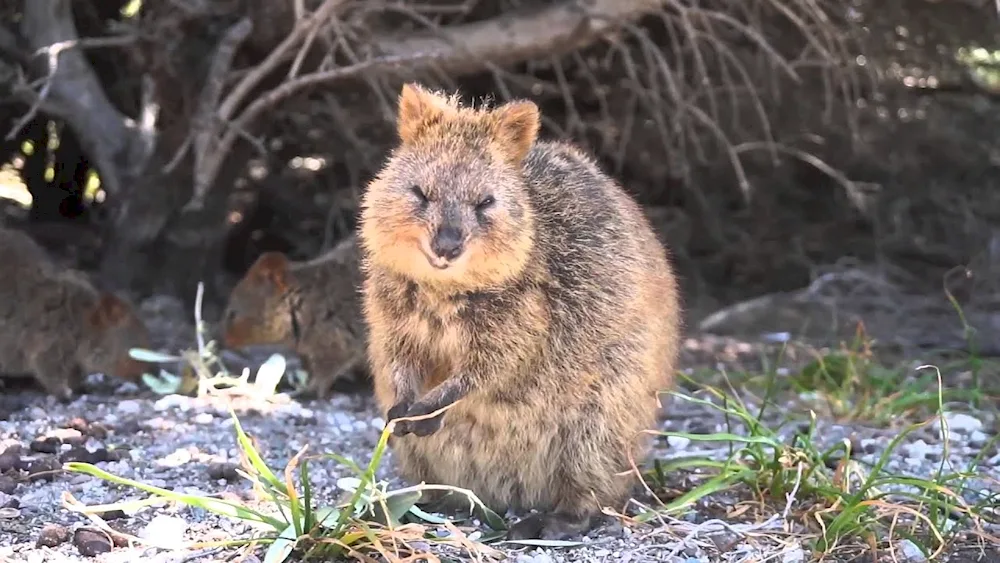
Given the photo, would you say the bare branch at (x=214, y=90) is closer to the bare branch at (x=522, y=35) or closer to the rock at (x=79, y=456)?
the bare branch at (x=522, y=35)

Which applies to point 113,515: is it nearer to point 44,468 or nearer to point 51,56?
point 44,468

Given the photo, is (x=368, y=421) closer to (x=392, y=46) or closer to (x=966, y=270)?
(x=392, y=46)

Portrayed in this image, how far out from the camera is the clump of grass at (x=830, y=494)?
3.25 metres

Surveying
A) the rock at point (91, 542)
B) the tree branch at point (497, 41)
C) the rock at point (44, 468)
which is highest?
the tree branch at point (497, 41)

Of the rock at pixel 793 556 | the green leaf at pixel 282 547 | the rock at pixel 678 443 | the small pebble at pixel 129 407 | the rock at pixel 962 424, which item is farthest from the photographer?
the rock at pixel 962 424

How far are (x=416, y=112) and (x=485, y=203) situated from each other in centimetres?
41

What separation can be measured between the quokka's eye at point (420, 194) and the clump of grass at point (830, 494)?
1029 mm

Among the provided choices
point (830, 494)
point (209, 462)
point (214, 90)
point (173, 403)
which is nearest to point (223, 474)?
point (209, 462)

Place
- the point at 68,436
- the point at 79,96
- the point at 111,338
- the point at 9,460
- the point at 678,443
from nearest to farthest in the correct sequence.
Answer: the point at 9,460 < the point at 68,436 < the point at 678,443 < the point at 111,338 < the point at 79,96

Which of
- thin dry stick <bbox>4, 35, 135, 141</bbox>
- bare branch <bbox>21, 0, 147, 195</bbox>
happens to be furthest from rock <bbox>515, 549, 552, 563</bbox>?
bare branch <bbox>21, 0, 147, 195</bbox>

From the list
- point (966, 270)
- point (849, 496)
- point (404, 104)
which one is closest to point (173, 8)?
point (404, 104)

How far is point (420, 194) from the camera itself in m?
3.33

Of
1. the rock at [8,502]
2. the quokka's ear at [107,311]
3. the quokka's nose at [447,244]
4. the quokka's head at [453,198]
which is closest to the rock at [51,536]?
the rock at [8,502]

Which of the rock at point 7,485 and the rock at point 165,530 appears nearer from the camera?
the rock at point 165,530
